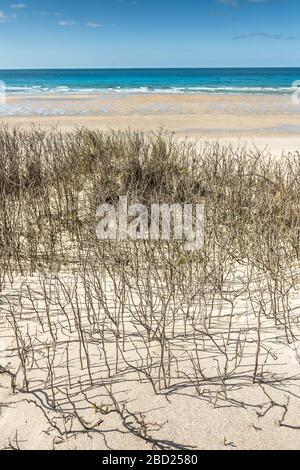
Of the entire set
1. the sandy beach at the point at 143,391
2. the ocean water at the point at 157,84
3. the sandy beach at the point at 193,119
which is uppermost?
the ocean water at the point at 157,84

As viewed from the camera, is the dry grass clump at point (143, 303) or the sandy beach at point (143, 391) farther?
the dry grass clump at point (143, 303)

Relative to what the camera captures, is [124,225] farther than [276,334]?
Yes

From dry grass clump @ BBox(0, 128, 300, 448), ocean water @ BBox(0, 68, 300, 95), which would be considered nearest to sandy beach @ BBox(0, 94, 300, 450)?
dry grass clump @ BBox(0, 128, 300, 448)

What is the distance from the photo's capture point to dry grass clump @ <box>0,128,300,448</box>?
2.26 meters

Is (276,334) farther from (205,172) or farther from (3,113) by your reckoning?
(3,113)

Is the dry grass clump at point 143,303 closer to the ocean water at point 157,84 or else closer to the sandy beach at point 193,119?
the sandy beach at point 193,119

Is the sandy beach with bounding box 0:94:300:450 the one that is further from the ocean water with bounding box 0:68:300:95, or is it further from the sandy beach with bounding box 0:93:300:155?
the ocean water with bounding box 0:68:300:95

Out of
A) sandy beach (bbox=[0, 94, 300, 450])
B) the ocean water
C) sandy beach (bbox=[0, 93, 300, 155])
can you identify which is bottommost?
sandy beach (bbox=[0, 94, 300, 450])

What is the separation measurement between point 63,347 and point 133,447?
2.75 ft

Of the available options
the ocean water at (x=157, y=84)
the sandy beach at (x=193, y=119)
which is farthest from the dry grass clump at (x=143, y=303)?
the ocean water at (x=157, y=84)

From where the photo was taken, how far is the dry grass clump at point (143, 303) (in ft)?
7.42

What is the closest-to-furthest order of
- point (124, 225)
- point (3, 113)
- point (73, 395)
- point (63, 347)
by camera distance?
point (73, 395), point (63, 347), point (124, 225), point (3, 113)

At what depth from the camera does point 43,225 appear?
14.3 feet

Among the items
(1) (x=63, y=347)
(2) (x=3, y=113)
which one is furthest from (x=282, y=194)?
(2) (x=3, y=113)
